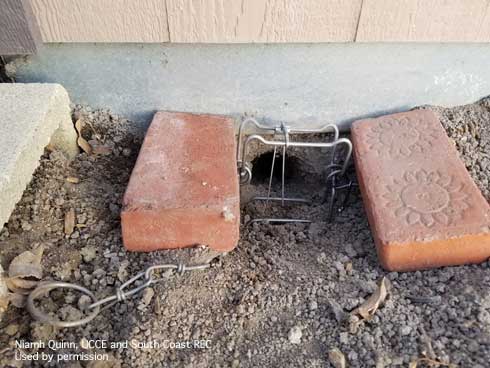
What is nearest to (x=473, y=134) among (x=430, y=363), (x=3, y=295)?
(x=430, y=363)

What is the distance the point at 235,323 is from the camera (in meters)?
1.40

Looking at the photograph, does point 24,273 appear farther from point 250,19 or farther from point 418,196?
point 418,196

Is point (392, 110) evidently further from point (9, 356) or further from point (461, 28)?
point (9, 356)

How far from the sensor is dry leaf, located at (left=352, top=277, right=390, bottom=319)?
4.52 ft

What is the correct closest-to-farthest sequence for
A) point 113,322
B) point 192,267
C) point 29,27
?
point 113,322 < point 192,267 < point 29,27

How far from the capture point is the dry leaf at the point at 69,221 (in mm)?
1585

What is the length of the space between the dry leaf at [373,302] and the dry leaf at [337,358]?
13 centimetres

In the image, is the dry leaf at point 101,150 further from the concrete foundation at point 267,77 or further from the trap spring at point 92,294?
the trap spring at point 92,294

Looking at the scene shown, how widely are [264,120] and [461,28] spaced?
0.78 metres

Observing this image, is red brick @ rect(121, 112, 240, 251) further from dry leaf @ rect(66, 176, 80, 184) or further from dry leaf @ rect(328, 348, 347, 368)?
dry leaf @ rect(328, 348, 347, 368)

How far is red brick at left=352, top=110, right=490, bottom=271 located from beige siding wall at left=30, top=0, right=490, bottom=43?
0.34m

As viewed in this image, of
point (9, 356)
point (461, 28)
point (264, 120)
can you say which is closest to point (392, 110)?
point (461, 28)

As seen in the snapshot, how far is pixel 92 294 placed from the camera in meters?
1.42

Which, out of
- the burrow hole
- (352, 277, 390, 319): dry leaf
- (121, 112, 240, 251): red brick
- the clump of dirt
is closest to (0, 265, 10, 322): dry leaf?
(121, 112, 240, 251): red brick
